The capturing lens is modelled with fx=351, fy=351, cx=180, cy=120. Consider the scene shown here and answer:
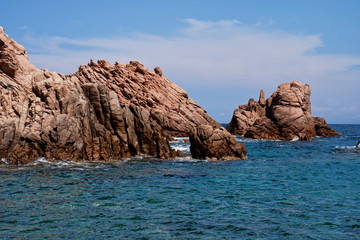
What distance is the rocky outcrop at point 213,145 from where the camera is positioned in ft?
132

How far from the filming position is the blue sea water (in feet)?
46.6

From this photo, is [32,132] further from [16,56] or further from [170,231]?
[170,231]

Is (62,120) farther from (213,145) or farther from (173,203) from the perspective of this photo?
(173,203)

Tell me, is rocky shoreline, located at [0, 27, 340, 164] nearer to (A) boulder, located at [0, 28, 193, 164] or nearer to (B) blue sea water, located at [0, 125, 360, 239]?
(A) boulder, located at [0, 28, 193, 164]

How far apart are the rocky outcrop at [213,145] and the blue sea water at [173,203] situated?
8.73 m

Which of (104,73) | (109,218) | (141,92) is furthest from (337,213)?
(104,73)

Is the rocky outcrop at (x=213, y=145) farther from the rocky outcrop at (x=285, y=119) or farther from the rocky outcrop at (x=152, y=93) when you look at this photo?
the rocky outcrop at (x=285, y=119)

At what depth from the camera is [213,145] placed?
4044cm

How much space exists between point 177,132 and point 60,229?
2755 inches

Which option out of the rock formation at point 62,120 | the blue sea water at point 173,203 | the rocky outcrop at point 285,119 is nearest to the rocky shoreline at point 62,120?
the rock formation at point 62,120

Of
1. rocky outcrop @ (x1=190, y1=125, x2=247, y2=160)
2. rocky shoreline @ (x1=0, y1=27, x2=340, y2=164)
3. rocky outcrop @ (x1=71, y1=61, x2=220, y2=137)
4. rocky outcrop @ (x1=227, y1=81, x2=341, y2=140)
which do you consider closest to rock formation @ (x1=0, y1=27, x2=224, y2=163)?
rocky shoreline @ (x1=0, y1=27, x2=340, y2=164)

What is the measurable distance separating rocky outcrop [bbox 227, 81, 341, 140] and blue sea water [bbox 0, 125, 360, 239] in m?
58.1

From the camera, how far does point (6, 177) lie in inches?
994

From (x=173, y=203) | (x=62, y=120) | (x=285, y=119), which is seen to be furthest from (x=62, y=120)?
(x=285, y=119)
